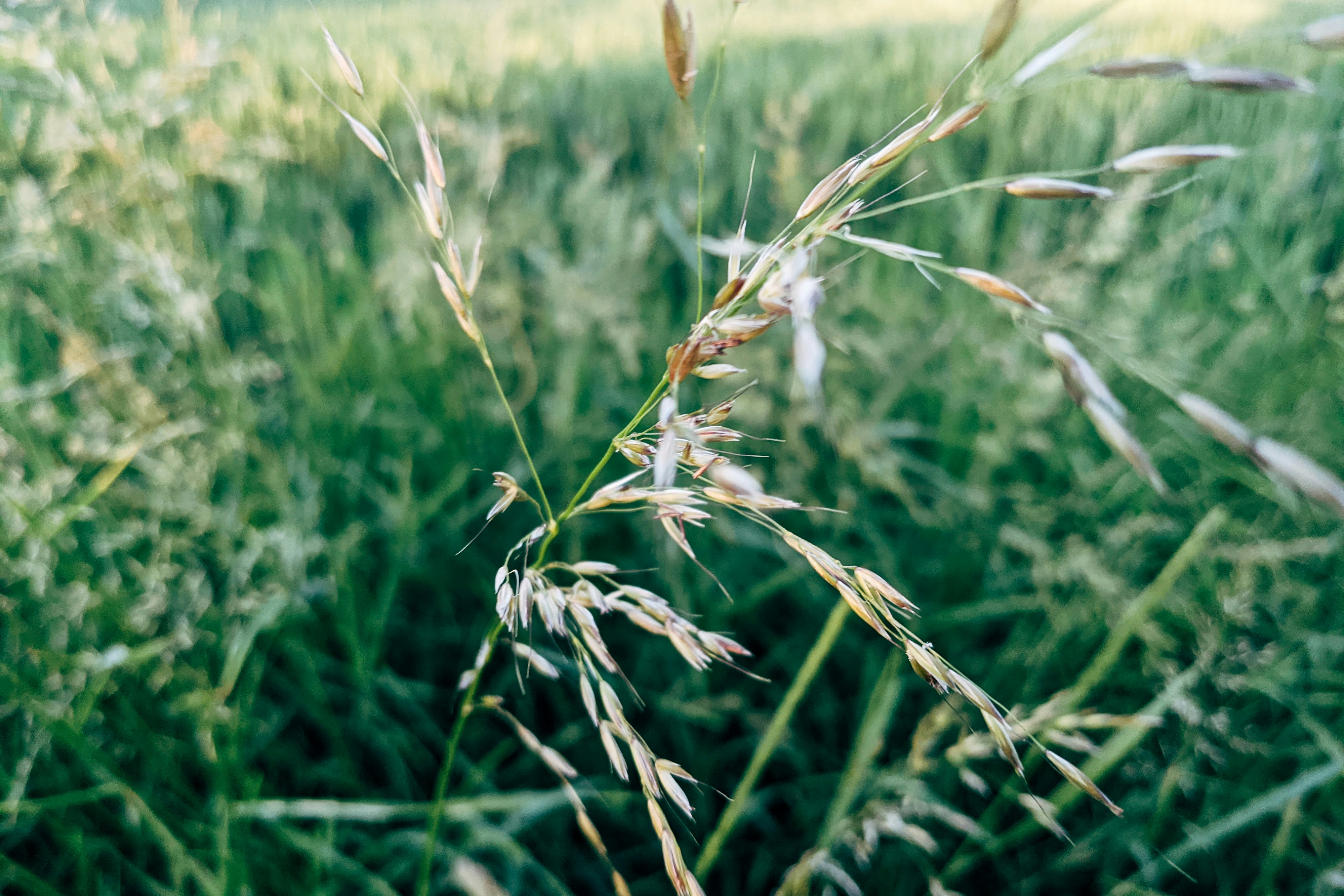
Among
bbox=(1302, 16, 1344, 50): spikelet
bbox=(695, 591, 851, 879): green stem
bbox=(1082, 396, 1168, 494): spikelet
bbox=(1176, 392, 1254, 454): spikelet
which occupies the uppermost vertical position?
bbox=(1302, 16, 1344, 50): spikelet

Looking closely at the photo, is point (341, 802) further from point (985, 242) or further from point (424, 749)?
point (985, 242)

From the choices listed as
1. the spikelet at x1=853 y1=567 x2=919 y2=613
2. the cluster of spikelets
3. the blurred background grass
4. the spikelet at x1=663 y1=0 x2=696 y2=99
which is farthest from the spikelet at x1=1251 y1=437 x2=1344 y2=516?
the blurred background grass

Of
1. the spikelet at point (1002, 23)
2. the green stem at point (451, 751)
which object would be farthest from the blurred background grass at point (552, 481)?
the spikelet at point (1002, 23)

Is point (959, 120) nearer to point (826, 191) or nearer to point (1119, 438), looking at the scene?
point (826, 191)

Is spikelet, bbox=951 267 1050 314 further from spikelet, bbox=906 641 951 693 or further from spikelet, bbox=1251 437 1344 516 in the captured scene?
spikelet, bbox=906 641 951 693

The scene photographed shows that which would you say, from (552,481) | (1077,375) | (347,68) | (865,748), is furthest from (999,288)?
(552,481)

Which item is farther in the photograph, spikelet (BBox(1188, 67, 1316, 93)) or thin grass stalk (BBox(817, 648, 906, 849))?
thin grass stalk (BBox(817, 648, 906, 849))

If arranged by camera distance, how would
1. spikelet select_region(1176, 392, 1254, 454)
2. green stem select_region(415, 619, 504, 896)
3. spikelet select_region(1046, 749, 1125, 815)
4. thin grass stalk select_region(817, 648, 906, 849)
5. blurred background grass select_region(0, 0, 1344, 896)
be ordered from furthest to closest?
1. blurred background grass select_region(0, 0, 1344, 896)
2. thin grass stalk select_region(817, 648, 906, 849)
3. green stem select_region(415, 619, 504, 896)
4. spikelet select_region(1046, 749, 1125, 815)
5. spikelet select_region(1176, 392, 1254, 454)

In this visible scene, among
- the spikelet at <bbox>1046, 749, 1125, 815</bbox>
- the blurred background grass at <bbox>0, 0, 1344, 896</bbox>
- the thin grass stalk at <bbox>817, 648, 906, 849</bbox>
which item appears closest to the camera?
the spikelet at <bbox>1046, 749, 1125, 815</bbox>

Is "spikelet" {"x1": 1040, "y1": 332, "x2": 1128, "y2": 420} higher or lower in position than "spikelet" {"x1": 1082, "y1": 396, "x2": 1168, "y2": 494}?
higher
